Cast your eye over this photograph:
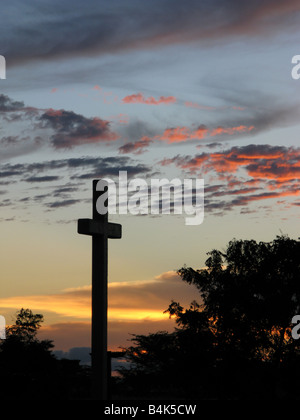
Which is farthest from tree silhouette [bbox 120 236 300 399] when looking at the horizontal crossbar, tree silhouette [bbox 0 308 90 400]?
the horizontal crossbar

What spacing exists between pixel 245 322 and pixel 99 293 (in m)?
38.8

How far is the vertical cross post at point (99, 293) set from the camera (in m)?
14.2

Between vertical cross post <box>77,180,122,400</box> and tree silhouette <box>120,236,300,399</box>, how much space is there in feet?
125

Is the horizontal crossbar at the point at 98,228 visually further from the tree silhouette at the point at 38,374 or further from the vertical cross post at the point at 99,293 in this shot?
the tree silhouette at the point at 38,374

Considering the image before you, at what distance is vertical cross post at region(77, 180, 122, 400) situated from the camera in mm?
14188

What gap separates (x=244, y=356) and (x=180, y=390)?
11.2 meters

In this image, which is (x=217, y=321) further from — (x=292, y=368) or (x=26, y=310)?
(x=26, y=310)

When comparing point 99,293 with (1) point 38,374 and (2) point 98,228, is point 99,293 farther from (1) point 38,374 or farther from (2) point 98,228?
(1) point 38,374

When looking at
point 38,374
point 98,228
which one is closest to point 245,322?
point 38,374

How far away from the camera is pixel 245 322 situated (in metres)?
52.0

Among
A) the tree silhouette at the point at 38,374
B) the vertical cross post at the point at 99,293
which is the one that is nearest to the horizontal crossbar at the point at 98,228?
the vertical cross post at the point at 99,293

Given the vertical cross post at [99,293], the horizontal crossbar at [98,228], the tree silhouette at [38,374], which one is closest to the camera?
the vertical cross post at [99,293]

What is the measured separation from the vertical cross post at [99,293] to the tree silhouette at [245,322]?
38003mm
